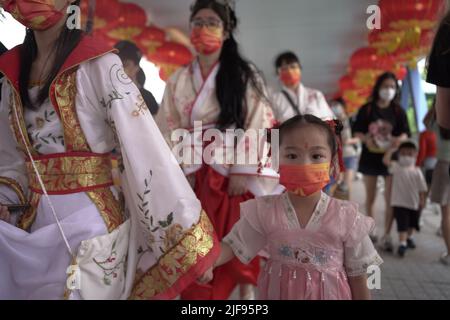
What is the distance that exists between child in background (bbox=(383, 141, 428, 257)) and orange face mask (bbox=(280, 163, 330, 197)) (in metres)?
0.93

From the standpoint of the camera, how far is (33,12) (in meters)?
0.85

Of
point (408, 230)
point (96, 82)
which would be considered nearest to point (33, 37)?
point (96, 82)

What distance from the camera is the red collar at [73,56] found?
0.89 metres

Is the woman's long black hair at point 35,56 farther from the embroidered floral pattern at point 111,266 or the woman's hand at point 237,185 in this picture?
the woman's hand at point 237,185

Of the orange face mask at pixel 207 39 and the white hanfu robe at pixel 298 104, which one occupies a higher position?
the orange face mask at pixel 207 39

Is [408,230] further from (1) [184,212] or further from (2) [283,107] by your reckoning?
(1) [184,212]

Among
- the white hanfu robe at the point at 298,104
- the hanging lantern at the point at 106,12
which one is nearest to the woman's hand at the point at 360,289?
the white hanfu robe at the point at 298,104

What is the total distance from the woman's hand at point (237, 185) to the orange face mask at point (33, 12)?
73cm

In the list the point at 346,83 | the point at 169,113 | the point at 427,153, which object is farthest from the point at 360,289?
the point at 346,83

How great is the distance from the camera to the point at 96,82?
36.0 inches

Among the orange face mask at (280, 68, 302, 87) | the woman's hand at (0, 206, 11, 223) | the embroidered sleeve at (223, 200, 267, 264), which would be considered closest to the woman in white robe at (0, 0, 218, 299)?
the woman's hand at (0, 206, 11, 223)

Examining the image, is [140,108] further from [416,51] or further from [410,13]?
[416,51]
